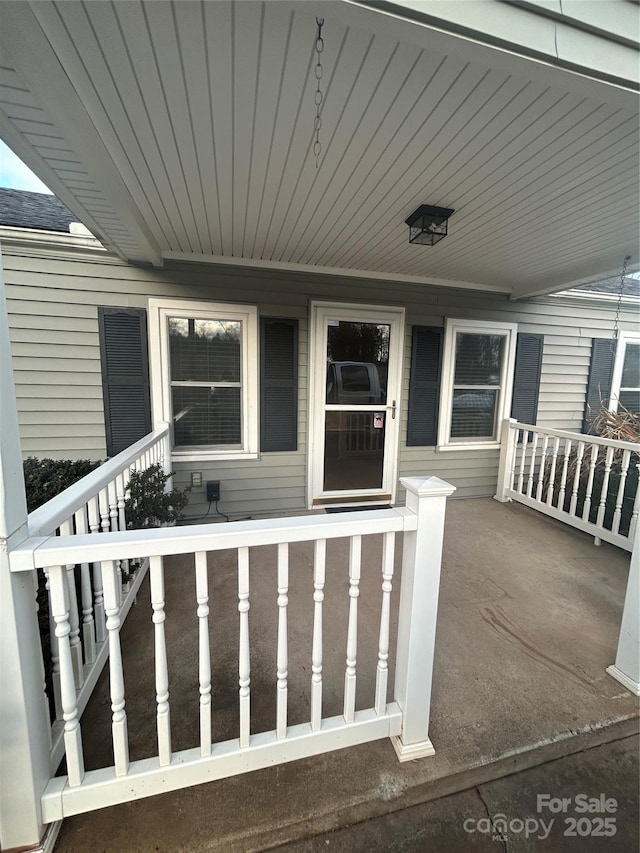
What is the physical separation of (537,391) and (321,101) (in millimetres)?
4041

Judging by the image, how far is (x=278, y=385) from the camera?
137 inches

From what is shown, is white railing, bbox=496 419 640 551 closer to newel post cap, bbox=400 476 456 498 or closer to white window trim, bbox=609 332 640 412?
white window trim, bbox=609 332 640 412

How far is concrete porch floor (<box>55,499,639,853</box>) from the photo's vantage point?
1.14 metres

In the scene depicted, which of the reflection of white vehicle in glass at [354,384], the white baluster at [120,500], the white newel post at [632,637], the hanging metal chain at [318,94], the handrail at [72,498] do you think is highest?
the hanging metal chain at [318,94]

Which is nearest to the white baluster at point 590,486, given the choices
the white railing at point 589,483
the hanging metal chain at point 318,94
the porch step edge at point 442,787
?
the white railing at point 589,483

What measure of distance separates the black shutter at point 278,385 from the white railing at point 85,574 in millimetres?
1296

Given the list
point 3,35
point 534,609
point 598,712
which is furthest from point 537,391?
point 3,35

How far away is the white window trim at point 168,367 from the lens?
126 inches

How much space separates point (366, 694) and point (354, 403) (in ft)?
8.56

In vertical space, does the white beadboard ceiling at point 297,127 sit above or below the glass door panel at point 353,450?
above

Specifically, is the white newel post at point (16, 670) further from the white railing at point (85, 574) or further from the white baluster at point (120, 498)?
the white baluster at point (120, 498)

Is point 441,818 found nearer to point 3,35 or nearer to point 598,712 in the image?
point 598,712

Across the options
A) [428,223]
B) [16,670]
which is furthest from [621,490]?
[16,670]

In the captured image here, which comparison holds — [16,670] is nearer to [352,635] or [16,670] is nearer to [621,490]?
[352,635]
